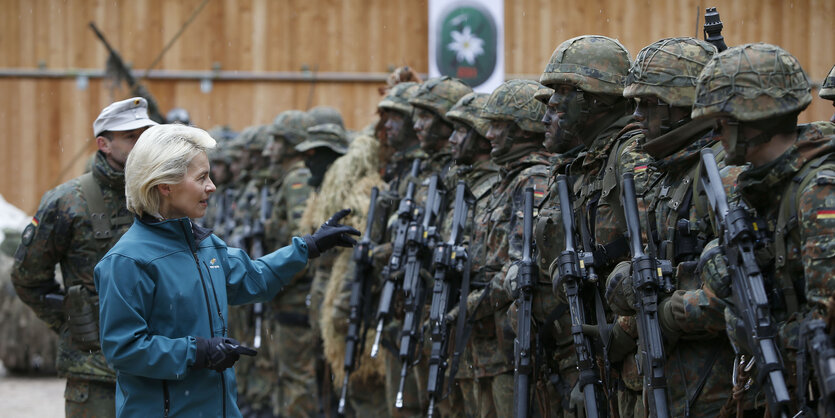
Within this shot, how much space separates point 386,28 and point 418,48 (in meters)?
0.70

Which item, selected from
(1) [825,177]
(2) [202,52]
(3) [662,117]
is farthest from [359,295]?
(2) [202,52]

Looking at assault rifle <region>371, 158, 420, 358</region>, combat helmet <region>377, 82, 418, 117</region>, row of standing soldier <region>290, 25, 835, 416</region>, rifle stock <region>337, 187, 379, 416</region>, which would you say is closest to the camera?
row of standing soldier <region>290, 25, 835, 416</region>

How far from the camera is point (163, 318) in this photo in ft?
10.8

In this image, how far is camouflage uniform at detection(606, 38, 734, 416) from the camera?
340 centimetres

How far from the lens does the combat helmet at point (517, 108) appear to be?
5.42 m

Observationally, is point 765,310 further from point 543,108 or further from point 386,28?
point 386,28

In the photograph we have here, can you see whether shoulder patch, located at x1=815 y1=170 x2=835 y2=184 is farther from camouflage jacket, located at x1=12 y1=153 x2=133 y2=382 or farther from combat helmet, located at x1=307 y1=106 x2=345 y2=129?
combat helmet, located at x1=307 y1=106 x2=345 y2=129

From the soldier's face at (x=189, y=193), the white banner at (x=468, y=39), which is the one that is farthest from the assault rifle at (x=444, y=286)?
the white banner at (x=468, y=39)

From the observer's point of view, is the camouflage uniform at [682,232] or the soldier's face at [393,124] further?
the soldier's face at [393,124]

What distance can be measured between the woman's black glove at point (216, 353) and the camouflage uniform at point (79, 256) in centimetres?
181

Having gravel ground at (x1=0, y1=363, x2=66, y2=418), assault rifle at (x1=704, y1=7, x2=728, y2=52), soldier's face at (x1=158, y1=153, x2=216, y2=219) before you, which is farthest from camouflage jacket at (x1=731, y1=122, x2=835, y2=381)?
gravel ground at (x1=0, y1=363, x2=66, y2=418)

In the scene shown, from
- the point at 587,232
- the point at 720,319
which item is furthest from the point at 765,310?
the point at 587,232

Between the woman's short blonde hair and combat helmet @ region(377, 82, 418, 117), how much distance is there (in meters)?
3.92

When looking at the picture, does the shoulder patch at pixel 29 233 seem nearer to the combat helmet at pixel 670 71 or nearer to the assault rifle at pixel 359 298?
the assault rifle at pixel 359 298
